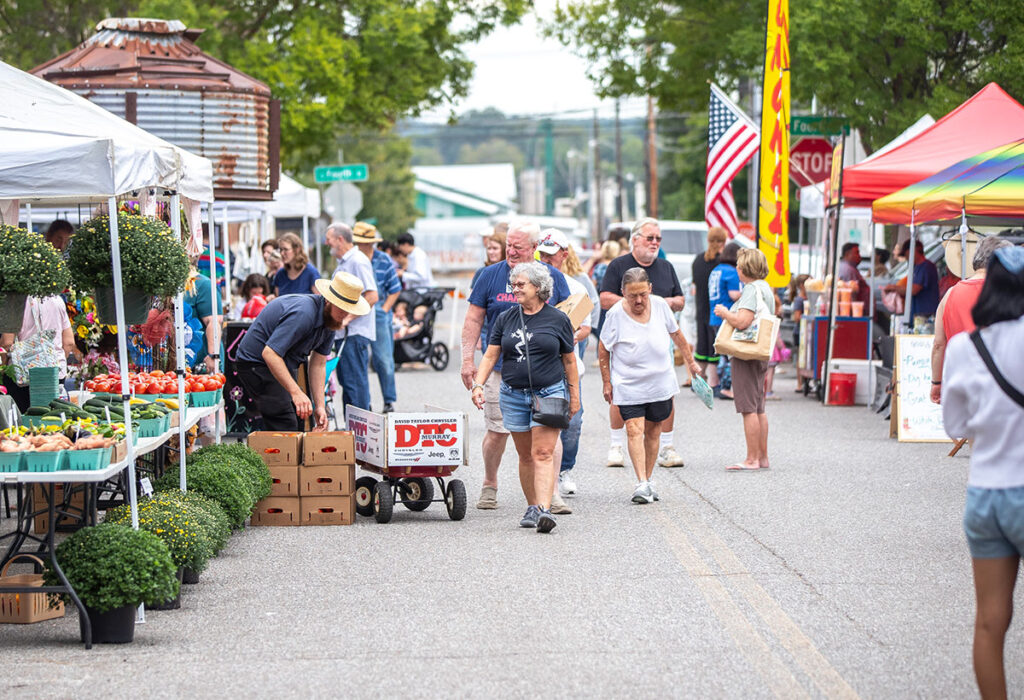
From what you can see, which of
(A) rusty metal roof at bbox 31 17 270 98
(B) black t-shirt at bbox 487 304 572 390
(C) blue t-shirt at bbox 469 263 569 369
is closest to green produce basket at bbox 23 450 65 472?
(B) black t-shirt at bbox 487 304 572 390

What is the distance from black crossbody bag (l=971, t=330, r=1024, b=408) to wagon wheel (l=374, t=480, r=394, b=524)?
5.34 m

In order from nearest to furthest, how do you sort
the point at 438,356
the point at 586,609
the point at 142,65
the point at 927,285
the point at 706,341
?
1. the point at 586,609
2. the point at 142,65
3. the point at 927,285
4. the point at 706,341
5. the point at 438,356

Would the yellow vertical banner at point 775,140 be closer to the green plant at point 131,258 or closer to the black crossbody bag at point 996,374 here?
the green plant at point 131,258

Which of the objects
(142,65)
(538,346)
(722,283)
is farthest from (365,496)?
(722,283)

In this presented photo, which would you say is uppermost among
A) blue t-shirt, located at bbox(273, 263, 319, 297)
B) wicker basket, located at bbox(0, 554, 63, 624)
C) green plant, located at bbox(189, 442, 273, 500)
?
blue t-shirt, located at bbox(273, 263, 319, 297)

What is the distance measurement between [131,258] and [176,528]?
153cm

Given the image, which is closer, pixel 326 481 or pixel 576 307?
pixel 326 481

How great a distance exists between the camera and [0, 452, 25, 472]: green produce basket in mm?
6730

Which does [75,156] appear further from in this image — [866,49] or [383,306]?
[866,49]

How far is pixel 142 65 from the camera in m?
13.3

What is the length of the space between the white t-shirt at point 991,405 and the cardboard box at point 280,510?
5.56 metres

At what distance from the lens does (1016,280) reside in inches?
194

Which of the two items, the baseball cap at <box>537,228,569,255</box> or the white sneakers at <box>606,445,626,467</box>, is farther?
the white sneakers at <box>606,445,626,467</box>

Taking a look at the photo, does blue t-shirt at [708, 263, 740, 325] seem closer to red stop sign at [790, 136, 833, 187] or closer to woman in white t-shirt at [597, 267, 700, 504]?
woman in white t-shirt at [597, 267, 700, 504]
